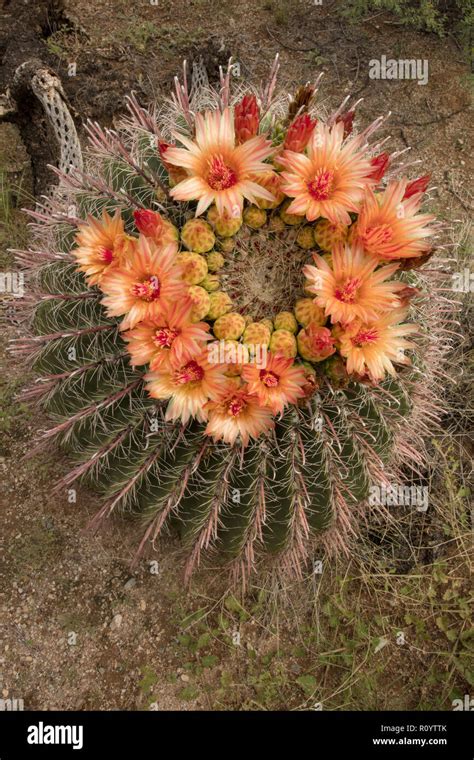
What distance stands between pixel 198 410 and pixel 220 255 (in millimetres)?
446

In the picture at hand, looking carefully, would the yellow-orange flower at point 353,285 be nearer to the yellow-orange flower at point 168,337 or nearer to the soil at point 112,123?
the yellow-orange flower at point 168,337

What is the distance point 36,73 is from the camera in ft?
9.98

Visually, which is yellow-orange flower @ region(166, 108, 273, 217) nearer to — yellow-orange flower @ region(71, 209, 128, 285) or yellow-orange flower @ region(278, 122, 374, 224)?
yellow-orange flower @ region(278, 122, 374, 224)

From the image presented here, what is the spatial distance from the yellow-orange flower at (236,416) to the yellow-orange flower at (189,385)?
27mm

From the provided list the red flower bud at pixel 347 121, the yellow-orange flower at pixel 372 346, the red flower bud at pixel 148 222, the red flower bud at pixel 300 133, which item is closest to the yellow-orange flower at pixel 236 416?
the yellow-orange flower at pixel 372 346

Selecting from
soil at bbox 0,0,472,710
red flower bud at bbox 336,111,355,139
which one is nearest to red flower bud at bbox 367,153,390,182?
red flower bud at bbox 336,111,355,139

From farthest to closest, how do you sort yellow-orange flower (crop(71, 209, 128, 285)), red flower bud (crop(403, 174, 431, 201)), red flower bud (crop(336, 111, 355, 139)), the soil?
the soil, red flower bud (crop(336, 111, 355, 139)), red flower bud (crop(403, 174, 431, 201)), yellow-orange flower (crop(71, 209, 128, 285))

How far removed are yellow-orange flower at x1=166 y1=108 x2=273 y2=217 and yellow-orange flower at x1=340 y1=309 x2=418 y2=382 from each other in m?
0.42

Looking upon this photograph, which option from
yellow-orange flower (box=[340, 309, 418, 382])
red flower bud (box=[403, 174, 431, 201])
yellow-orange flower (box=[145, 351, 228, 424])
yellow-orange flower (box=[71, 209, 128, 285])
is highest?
red flower bud (box=[403, 174, 431, 201])

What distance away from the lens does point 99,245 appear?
1.73 meters

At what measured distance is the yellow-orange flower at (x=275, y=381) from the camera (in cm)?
160

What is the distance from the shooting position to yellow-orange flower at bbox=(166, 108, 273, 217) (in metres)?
1.65

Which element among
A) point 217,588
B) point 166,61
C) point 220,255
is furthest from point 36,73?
point 217,588
